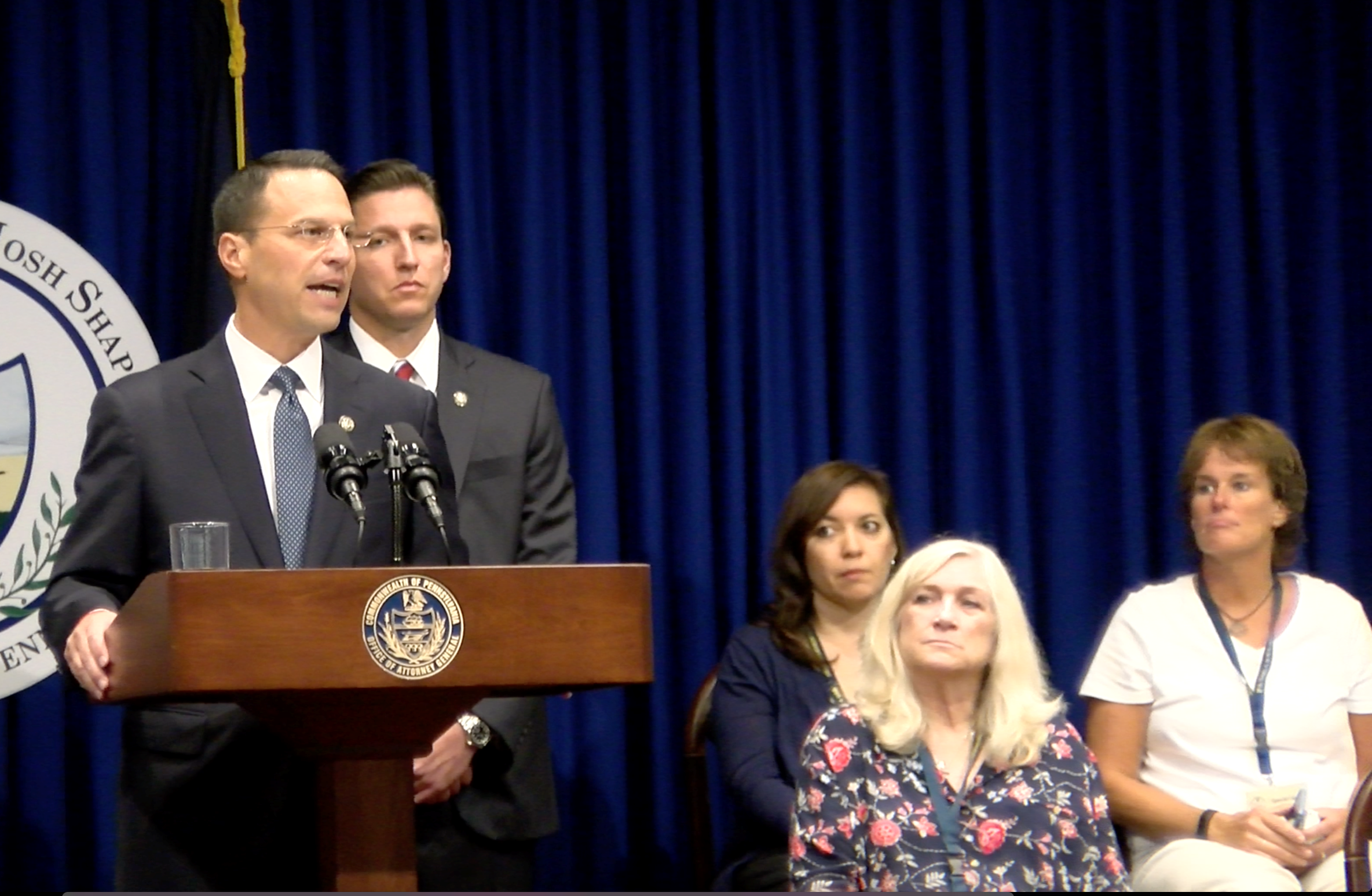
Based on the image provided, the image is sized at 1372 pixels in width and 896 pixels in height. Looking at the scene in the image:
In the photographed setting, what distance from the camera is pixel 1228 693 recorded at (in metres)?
3.58

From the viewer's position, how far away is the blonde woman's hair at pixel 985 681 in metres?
2.77

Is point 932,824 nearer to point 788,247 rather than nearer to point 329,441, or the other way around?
point 329,441

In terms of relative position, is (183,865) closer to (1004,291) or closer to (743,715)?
(743,715)

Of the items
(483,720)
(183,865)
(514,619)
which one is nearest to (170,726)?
(183,865)

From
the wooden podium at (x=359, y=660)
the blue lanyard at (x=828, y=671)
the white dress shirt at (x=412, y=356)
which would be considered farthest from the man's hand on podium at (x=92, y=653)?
the blue lanyard at (x=828, y=671)

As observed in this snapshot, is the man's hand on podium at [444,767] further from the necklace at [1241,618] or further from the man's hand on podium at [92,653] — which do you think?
the necklace at [1241,618]

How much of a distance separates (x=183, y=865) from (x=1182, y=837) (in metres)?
1.95

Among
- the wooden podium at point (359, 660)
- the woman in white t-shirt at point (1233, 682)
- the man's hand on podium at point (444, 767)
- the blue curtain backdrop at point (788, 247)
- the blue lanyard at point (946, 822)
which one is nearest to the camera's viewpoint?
the wooden podium at point (359, 660)

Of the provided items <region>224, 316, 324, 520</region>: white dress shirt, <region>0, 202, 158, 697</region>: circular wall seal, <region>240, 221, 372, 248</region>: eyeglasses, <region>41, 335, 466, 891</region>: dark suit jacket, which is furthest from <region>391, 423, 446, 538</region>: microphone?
<region>0, 202, 158, 697</region>: circular wall seal

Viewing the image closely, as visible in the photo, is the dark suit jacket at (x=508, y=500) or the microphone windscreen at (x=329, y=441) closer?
the microphone windscreen at (x=329, y=441)

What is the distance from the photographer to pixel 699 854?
367 cm

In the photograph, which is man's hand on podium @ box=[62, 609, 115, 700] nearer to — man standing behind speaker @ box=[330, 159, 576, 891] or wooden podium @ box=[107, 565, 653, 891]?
wooden podium @ box=[107, 565, 653, 891]

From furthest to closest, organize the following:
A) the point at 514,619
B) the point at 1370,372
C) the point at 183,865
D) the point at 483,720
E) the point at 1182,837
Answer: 1. the point at 1370,372
2. the point at 1182,837
3. the point at 483,720
4. the point at 183,865
5. the point at 514,619

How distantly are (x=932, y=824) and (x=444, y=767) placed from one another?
0.85 meters
